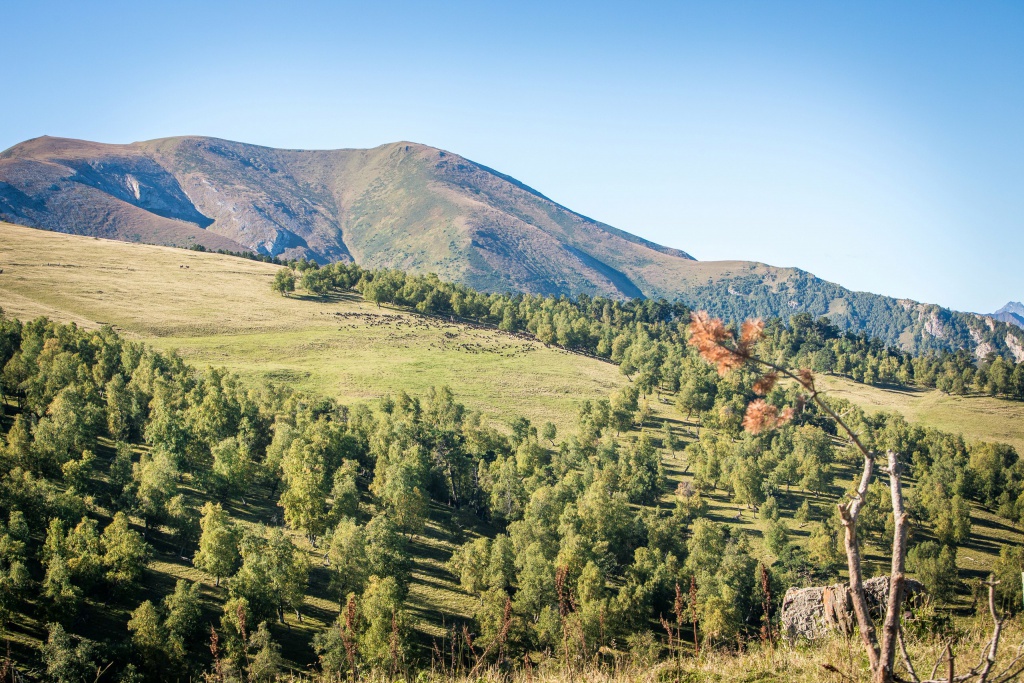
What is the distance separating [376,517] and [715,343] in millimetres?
54462

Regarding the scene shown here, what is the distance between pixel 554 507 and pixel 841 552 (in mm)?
32243

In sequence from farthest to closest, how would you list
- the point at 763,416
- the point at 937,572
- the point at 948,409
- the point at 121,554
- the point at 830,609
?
the point at 948,409 → the point at 937,572 → the point at 121,554 → the point at 830,609 → the point at 763,416

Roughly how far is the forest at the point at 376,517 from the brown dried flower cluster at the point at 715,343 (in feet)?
1.98

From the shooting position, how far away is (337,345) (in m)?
137

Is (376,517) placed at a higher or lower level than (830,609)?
lower

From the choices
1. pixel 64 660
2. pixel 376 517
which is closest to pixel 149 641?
pixel 64 660

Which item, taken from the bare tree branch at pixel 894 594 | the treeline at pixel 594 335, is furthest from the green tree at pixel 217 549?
the treeline at pixel 594 335

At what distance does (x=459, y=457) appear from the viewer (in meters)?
79.3

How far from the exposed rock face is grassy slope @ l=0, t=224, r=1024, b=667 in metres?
51.6

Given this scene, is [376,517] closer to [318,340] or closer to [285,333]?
[318,340]

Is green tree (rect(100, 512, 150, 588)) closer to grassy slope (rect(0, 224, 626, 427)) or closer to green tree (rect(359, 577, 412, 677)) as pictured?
green tree (rect(359, 577, 412, 677))

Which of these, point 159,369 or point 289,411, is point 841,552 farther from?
point 159,369

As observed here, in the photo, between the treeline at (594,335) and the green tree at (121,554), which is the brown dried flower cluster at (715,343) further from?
the treeline at (594,335)

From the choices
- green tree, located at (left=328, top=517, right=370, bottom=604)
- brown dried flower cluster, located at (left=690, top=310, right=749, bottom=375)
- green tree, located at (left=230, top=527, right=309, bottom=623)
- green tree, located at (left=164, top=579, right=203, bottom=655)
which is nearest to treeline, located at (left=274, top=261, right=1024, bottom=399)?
green tree, located at (left=328, top=517, right=370, bottom=604)
